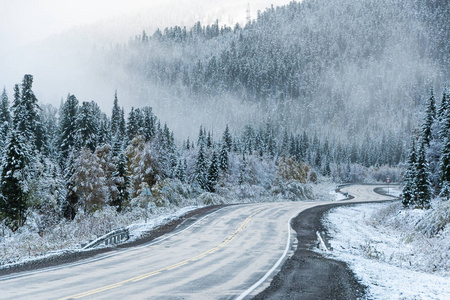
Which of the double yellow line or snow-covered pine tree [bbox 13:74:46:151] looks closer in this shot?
the double yellow line

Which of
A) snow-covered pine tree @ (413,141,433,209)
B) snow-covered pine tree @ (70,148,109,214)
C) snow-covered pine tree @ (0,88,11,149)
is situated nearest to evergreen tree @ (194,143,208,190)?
snow-covered pine tree @ (70,148,109,214)

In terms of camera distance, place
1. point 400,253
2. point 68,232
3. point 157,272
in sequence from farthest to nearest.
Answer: point 68,232 < point 400,253 < point 157,272

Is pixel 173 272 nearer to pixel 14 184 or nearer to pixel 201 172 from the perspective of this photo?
pixel 14 184

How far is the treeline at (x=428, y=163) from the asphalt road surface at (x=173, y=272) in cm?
2233

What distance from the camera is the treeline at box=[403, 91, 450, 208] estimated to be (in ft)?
121

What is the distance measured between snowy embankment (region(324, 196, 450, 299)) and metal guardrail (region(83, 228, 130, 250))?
34.3 ft

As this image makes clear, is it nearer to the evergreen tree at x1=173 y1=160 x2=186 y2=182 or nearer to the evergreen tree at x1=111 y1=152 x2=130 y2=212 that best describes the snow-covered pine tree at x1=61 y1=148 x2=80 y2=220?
the evergreen tree at x1=111 y1=152 x2=130 y2=212

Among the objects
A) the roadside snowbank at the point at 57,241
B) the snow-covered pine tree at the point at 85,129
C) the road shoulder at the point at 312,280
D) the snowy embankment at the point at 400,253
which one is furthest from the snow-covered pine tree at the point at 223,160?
the road shoulder at the point at 312,280

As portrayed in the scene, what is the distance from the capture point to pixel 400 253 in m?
18.2

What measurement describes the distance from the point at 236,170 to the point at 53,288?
5739 cm

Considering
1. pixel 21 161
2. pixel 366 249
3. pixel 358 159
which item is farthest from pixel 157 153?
pixel 358 159

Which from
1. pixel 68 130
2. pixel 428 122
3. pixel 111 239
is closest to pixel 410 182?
pixel 428 122

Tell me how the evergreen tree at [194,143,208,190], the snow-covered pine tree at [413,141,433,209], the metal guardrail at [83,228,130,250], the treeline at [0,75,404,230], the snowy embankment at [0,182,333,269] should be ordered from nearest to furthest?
1. the snowy embankment at [0,182,333,269]
2. the metal guardrail at [83,228,130,250]
3. the treeline at [0,75,404,230]
4. the snow-covered pine tree at [413,141,433,209]
5. the evergreen tree at [194,143,208,190]

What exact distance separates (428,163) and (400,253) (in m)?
25.1
